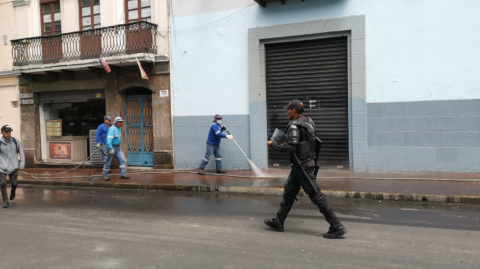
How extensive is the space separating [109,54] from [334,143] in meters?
7.93

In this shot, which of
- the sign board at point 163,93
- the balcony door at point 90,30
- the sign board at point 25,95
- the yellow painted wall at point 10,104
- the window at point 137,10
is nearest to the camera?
the sign board at point 163,93

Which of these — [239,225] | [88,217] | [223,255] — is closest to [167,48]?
[88,217]

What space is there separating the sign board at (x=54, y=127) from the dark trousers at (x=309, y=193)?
12.6 metres

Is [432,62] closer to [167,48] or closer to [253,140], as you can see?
[253,140]

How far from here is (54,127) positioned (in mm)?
15852

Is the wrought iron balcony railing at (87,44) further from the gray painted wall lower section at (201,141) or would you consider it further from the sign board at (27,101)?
the gray painted wall lower section at (201,141)

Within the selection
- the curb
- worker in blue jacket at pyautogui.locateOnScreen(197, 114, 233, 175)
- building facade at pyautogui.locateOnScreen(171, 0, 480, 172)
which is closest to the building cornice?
building facade at pyautogui.locateOnScreen(171, 0, 480, 172)

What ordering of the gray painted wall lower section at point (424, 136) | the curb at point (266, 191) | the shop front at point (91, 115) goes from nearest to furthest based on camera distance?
the curb at point (266, 191) → the gray painted wall lower section at point (424, 136) → the shop front at point (91, 115)

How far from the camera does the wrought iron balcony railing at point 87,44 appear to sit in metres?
13.3

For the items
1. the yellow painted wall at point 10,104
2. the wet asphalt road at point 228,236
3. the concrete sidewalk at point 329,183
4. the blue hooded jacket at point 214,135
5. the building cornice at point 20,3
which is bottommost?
the wet asphalt road at point 228,236

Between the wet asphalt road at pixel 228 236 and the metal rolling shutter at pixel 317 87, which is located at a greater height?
the metal rolling shutter at pixel 317 87

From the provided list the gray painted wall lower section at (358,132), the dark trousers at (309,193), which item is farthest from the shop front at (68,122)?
the dark trousers at (309,193)

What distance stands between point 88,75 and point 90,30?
166 cm

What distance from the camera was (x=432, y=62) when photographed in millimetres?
10391
